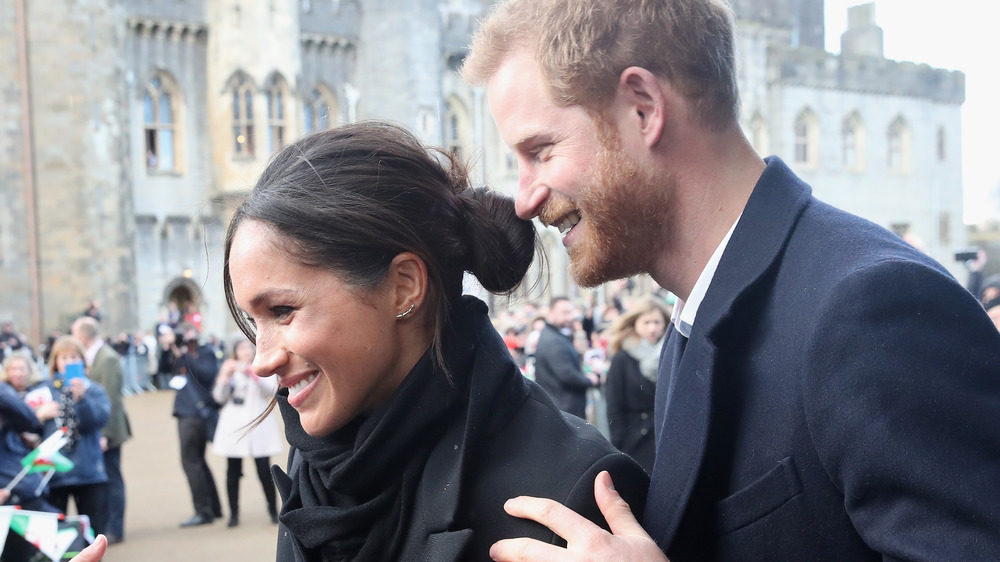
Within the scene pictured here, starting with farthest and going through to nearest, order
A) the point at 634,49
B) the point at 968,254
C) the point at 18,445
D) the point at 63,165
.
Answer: the point at 63,165 < the point at 968,254 < the point at 18,445 < the point at 634,49

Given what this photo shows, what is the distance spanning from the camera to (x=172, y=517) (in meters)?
8.10

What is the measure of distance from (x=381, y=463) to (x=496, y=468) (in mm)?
190

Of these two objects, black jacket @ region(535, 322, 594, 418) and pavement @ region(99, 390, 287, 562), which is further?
black jacket @ region(535, 322, 594, 418)

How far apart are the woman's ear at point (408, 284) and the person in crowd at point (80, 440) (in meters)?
5.32

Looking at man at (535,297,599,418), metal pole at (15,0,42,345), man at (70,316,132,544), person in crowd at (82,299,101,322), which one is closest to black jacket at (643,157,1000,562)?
man at (535,297,599,418)

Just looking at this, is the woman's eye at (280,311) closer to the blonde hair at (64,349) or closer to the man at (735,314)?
the man at (735,314)

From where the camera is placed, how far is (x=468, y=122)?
2739 centimetres

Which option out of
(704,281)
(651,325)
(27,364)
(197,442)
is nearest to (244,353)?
(197,442)

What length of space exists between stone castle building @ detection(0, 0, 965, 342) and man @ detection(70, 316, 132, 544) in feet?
28.7

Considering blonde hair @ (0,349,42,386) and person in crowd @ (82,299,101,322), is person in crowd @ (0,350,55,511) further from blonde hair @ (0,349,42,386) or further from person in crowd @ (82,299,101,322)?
person in crowd @ (82,299,101,322)

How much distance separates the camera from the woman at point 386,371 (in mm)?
1582

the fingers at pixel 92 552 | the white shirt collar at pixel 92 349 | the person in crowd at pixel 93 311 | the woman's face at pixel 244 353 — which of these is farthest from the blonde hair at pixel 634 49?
the person in crowd at pixel 93 311

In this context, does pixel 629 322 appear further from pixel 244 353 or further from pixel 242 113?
pixel 242 113

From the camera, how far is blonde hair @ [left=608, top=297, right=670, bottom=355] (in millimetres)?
6184
